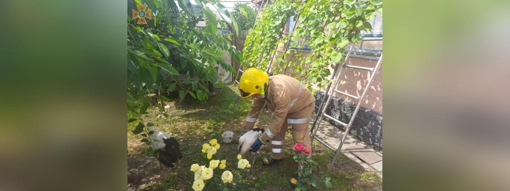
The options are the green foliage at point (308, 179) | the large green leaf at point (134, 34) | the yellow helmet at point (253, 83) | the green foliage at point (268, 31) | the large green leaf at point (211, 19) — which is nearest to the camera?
the large green leaf at point (211, 19)

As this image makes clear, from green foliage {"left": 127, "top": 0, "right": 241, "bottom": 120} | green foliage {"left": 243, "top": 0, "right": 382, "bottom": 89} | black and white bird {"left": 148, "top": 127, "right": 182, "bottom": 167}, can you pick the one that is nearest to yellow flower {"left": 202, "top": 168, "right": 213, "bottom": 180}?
green foliage {"left": 127, "top": 0, "right": 241, "bottom": 120}

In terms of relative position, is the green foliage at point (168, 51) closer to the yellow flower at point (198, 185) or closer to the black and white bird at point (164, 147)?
the black and white bird at point (164, 147)

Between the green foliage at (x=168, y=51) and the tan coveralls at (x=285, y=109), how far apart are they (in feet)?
2.16

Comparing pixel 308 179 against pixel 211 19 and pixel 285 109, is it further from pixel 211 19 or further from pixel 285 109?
pixel 211 19

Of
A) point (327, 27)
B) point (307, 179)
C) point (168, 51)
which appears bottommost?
point (307, 179)

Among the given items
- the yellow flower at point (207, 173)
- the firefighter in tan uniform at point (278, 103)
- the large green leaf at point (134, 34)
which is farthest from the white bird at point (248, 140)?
the large green leaf at point (134, 34)

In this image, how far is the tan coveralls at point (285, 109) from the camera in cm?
264

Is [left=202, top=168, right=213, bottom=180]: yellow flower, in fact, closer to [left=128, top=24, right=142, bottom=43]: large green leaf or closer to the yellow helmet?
[left=128, top=24, right=142, bottom=43]: large green leaf

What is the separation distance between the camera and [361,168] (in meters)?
3.06

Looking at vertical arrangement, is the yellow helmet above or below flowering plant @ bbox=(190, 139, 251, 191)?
above

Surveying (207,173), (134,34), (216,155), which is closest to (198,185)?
(207,173)

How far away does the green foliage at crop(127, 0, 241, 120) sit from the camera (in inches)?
41.3

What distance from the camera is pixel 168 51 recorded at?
148 centimetres

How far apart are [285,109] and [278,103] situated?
0.30 ft
